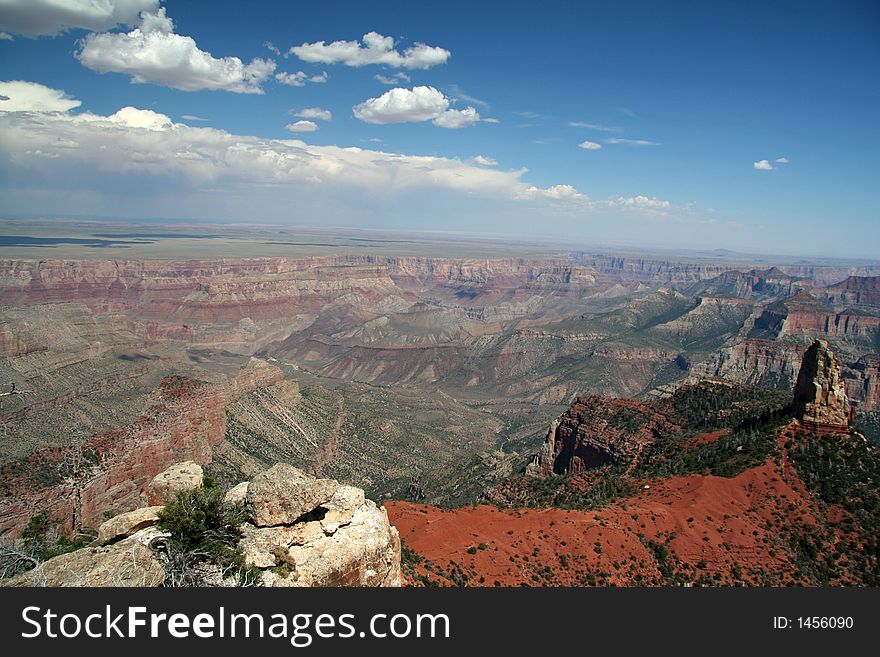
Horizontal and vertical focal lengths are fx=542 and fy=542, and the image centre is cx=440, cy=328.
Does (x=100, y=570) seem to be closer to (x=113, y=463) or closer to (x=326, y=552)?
(x=326, y=552)

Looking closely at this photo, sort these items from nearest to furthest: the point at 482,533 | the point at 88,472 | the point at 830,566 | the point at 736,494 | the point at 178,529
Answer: the point at 178,529
the point at 830,566
the point at 482,533
the point at 736,494
the point at 88,472

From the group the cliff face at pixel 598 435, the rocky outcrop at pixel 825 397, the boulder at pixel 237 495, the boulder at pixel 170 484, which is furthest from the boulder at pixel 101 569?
the rocky outcrop at pixel 825 397

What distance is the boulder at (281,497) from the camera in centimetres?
1981

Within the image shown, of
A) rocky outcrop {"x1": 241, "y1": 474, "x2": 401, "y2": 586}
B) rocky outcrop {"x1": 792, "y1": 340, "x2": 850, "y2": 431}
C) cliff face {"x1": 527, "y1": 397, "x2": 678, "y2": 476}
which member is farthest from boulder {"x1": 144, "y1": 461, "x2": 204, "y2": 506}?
rocky outcrop {"x1": 792, "y1": 340, "x2": 850, "y2": 431}

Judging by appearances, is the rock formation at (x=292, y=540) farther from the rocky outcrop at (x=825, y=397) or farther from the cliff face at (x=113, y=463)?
the rocky outcrop at (x=825, y=397)

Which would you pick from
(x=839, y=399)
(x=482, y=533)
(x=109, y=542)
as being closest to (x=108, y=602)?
(x=109, y=542)

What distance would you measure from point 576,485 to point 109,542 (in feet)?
131

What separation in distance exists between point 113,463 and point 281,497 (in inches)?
1615

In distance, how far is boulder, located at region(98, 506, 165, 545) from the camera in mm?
19047

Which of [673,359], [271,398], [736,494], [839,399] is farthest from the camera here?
[673,359]

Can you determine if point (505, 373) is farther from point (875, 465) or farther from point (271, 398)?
point (875, 465)

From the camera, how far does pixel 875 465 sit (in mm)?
38781

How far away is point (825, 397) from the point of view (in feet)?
142

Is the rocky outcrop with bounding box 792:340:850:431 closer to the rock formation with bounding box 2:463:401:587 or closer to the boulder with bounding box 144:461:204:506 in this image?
the rock formation with bounding box 2:463:401:587
